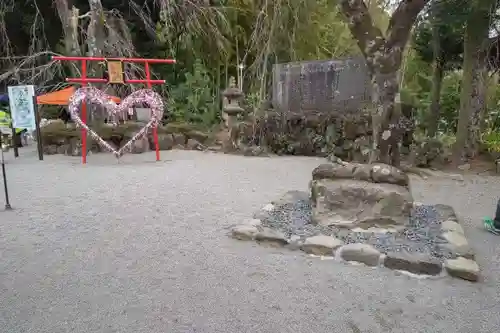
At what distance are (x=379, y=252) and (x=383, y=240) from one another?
0.27 metres

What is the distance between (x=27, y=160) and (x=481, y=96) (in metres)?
8.28

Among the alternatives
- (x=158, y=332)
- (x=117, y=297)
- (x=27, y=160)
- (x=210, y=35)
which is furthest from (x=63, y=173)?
(x=210, y=35)

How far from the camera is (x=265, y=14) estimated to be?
9.91 meters

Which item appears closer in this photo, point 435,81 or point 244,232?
point 244,232

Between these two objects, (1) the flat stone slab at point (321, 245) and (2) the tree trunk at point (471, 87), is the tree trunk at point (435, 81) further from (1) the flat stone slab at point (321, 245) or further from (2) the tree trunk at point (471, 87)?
(1) the flat stone slab at point (321, 245)

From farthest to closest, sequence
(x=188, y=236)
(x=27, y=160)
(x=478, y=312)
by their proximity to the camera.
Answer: (x=27, y=160) → (x=188, y=236) → (x=478, y=312)

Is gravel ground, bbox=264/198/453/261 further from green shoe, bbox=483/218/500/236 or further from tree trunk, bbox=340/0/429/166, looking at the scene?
tree trunk, bbox=340/0/429/166

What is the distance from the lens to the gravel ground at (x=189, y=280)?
2.13 metres

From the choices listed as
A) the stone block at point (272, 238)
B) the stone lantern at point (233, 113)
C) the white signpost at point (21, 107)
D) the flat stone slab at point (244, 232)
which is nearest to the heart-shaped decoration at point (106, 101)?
the white signpost at point (21, 107)

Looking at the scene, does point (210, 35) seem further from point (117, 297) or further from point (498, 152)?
point (117, 297)

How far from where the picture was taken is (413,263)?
273 cm

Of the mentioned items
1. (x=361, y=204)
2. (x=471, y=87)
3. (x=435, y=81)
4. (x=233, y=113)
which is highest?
(x=435, y=81)

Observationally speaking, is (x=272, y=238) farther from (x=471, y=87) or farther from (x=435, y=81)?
(x=435, y=81)

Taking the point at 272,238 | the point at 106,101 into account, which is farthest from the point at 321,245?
the point at 106,101
